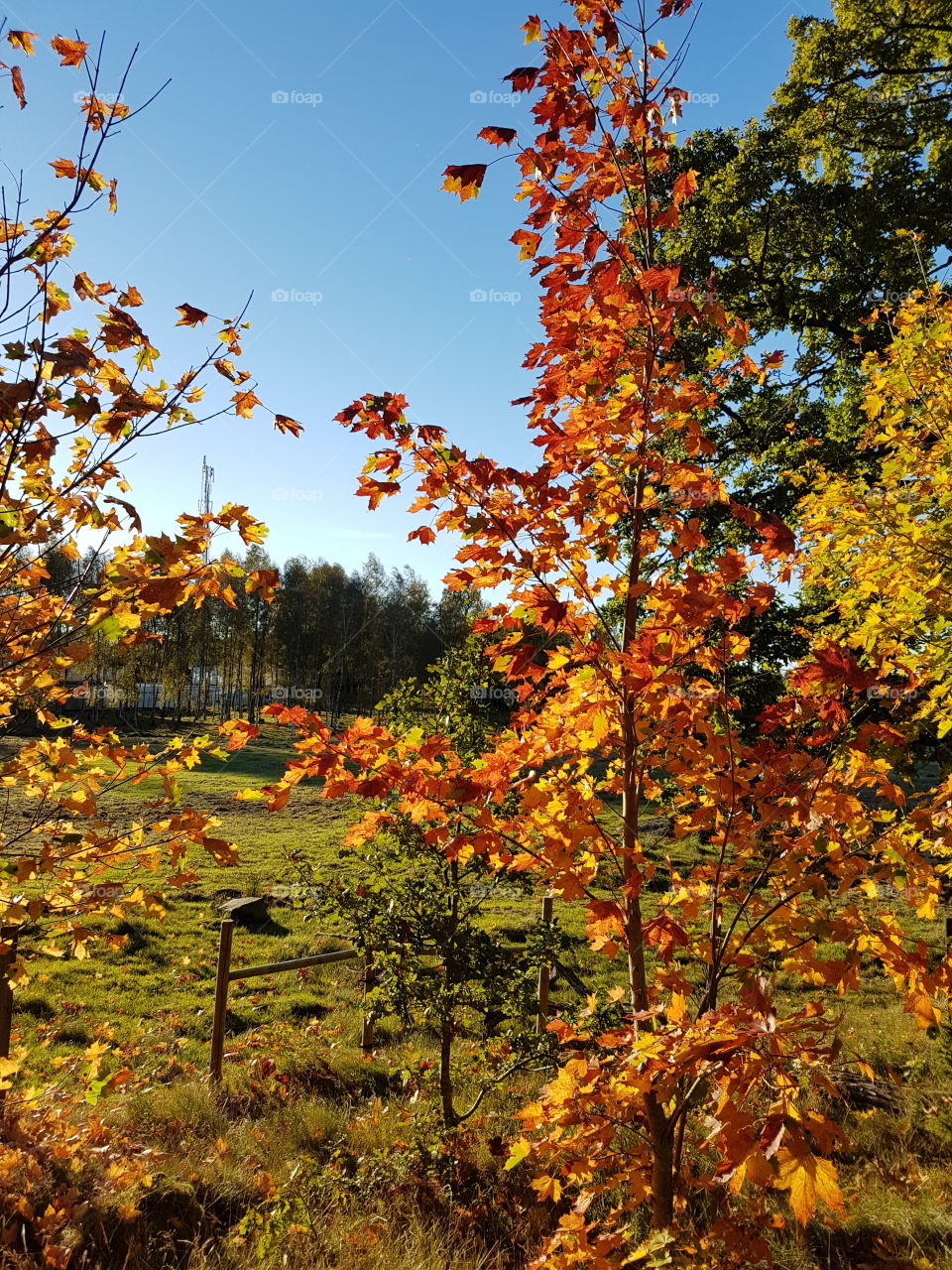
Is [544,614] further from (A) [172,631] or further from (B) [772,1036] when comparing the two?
(A) [172,631]

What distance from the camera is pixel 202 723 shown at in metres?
34.6

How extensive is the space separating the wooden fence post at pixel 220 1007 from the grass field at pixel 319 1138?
0.18 m

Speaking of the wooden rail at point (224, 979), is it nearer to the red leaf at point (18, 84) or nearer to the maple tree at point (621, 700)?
the maple tree at point (621, 700)

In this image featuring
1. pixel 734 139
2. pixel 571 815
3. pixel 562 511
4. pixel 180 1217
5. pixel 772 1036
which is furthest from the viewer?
pixel 734 139

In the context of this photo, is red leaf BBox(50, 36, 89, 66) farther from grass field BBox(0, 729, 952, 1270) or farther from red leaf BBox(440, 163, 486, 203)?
grass field BBox(0, 729, 952, 1270)

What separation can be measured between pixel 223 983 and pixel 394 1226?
275 cm

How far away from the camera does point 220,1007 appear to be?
5.79 metres

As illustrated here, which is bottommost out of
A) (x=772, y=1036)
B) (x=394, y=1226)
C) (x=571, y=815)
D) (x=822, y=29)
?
(x=394, y=1226)

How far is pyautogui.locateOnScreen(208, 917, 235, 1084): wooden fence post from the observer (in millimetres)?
5609

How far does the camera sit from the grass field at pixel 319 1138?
3500 millimetres

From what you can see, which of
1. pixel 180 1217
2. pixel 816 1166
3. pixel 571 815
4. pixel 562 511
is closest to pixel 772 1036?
pixel 816 1166

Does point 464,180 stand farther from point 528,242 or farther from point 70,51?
point 70,51

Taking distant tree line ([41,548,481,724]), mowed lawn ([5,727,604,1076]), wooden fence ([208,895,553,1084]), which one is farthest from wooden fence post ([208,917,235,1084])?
distant tree line ([41,548,481,724])

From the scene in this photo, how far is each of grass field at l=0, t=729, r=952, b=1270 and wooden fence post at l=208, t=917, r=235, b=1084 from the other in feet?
0.58
